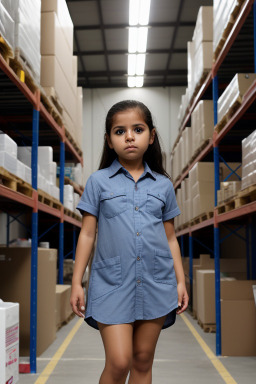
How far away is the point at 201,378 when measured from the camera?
14.7 feet

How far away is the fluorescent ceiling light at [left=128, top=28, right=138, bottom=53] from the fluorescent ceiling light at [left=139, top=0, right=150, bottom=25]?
0.45m

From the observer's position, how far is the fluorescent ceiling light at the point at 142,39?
1273cm

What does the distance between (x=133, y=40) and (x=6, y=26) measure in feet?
31.8

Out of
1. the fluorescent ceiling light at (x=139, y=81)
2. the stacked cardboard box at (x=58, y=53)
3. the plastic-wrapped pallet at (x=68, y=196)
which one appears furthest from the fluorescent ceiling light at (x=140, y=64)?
the plastic-wrapped pallet at (x=68, y=196)

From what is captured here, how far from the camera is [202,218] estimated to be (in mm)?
7586

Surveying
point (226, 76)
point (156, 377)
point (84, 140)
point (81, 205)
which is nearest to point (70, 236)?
point (84, 140)

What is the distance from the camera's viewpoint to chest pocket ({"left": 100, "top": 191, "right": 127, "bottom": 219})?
8.27 feet

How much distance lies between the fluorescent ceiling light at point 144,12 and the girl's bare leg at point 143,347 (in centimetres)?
1013

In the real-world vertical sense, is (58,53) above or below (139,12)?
below

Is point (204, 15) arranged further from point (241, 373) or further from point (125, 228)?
point (125, 228)

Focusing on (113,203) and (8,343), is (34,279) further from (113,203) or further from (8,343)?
(113,203)

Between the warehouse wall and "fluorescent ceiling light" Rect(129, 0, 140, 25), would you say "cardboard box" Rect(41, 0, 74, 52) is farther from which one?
the warehouse wall

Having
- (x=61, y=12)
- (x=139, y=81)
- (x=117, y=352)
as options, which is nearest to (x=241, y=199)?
(x=117, y=352)

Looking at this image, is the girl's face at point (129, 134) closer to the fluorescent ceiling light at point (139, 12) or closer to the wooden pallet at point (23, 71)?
the wooden pallet at point (23, 71)
